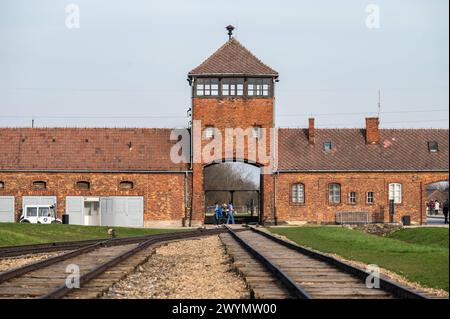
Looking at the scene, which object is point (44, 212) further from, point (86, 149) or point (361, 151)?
point (361, 151)

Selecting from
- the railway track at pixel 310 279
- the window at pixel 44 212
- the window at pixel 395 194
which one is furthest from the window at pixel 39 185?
the railway track at pixel 310 279

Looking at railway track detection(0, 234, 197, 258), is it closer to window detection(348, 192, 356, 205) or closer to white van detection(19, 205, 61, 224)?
white van detection(19, 205, 61, 224)

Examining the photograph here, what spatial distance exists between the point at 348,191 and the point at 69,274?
34801mm

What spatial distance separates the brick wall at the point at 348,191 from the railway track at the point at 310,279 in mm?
27765

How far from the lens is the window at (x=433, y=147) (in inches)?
1934

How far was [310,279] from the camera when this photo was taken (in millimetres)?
13227

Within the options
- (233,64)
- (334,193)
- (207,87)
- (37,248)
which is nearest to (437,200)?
(334,193)

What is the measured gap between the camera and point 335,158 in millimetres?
48344

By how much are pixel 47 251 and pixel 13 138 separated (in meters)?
27.4

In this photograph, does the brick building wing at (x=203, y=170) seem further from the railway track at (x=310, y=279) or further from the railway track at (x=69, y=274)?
the railway track at (x=310, y=279)

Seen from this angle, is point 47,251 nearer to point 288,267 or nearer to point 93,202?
point 288,267

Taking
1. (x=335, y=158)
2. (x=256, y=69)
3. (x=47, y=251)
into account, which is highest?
(x=256, y=69)
